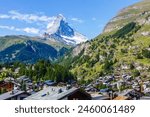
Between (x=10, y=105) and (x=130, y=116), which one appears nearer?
(x=130, y=116)

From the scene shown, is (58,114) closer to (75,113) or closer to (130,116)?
(75,113)

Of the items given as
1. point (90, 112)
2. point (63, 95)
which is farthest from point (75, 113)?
point (63, 95)

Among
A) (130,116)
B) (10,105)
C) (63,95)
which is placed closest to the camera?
(130,116)

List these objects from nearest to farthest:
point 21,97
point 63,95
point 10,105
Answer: point 10,105 < point 63,95 < point 21,97

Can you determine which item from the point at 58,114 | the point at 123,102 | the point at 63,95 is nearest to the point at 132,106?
the point at 123,102

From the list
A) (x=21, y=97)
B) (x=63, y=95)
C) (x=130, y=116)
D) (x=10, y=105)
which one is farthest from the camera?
(x=21, y=97)

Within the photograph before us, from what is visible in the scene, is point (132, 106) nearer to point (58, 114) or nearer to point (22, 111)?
point (58, 114)

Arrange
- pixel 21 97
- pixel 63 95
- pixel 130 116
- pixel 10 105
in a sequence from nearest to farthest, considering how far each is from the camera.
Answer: pixel 130 116, pixel 10 105, pixel 63 95, pixel 21 97

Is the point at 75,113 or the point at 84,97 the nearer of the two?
the point at 75,113
